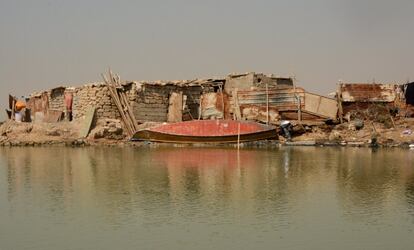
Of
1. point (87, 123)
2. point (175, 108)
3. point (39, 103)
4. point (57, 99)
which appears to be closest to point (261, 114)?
point (175, 108)

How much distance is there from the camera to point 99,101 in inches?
1017

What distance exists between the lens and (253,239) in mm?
8391

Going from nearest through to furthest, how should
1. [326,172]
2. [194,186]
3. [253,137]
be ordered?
1. [194,186]
2. [326,172]
3. [253,137]

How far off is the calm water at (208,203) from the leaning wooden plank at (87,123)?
6751 mm

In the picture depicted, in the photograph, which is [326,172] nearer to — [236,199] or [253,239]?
[236,199]

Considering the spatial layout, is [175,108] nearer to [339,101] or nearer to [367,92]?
[339,101]

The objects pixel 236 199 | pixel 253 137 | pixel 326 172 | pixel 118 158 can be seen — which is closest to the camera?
pixel 236 199

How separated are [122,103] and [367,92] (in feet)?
33.9

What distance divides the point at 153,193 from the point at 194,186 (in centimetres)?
122

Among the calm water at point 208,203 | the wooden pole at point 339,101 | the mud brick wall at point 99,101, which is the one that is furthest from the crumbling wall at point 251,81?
the calm water at point 208,203

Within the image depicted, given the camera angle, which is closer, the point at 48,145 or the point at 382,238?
the point at 382,238

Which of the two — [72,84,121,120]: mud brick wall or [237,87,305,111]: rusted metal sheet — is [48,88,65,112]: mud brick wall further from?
[237,87,305,111]: rusted metal sheet

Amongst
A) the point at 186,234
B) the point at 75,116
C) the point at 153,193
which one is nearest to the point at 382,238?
the point at 186,234

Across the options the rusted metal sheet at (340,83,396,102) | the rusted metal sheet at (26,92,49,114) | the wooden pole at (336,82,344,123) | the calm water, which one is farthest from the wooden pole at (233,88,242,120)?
the rusted metal sheet at (26,92,49,114)
